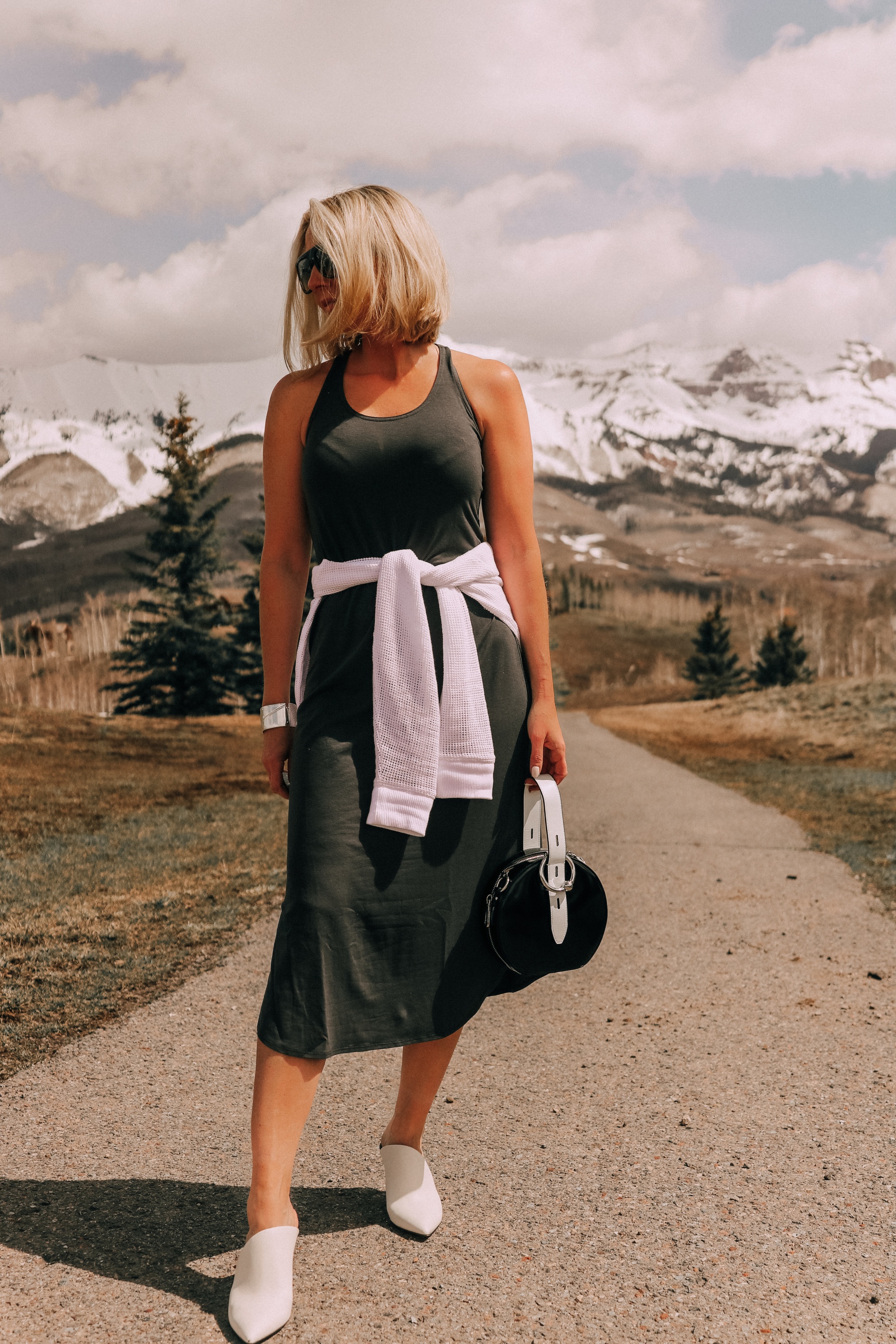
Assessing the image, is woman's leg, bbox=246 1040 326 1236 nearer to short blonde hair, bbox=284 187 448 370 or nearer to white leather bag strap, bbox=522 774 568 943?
white leather bag strap, bbox=522 774 568 943

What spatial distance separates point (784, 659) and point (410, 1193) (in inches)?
2498

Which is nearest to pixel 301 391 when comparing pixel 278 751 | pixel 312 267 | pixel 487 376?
pixel 312 267

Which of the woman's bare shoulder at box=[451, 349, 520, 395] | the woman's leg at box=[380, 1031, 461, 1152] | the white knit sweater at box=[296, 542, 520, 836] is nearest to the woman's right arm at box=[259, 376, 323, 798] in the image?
the white knit sweater at box=[296, 542, 520, 836]

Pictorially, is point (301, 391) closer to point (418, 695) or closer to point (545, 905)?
point (418, 695)

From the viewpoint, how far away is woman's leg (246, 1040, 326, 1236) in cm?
212

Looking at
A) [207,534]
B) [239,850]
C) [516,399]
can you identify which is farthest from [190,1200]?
[207,534]

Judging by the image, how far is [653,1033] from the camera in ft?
13.3

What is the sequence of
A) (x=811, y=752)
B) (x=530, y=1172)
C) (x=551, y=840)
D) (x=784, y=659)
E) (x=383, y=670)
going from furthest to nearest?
(x=784, y=659) → (x=811, y=752) → (x=530, y=1172) → (x=551, y=840) → (x=383, y=670)

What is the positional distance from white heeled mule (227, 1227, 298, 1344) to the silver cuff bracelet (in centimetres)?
109

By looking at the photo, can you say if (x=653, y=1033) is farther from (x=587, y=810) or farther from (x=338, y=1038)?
(x=587, y=810)

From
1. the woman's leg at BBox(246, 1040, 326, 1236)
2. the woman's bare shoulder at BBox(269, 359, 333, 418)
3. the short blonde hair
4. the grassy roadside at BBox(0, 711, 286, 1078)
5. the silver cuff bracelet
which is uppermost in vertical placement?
the short blonde hair

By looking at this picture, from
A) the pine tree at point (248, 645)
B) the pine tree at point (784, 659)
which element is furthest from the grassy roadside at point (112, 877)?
the pine tree at point (784, 659)

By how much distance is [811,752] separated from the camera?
75.8 feet

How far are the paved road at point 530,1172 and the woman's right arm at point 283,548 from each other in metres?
1.13
